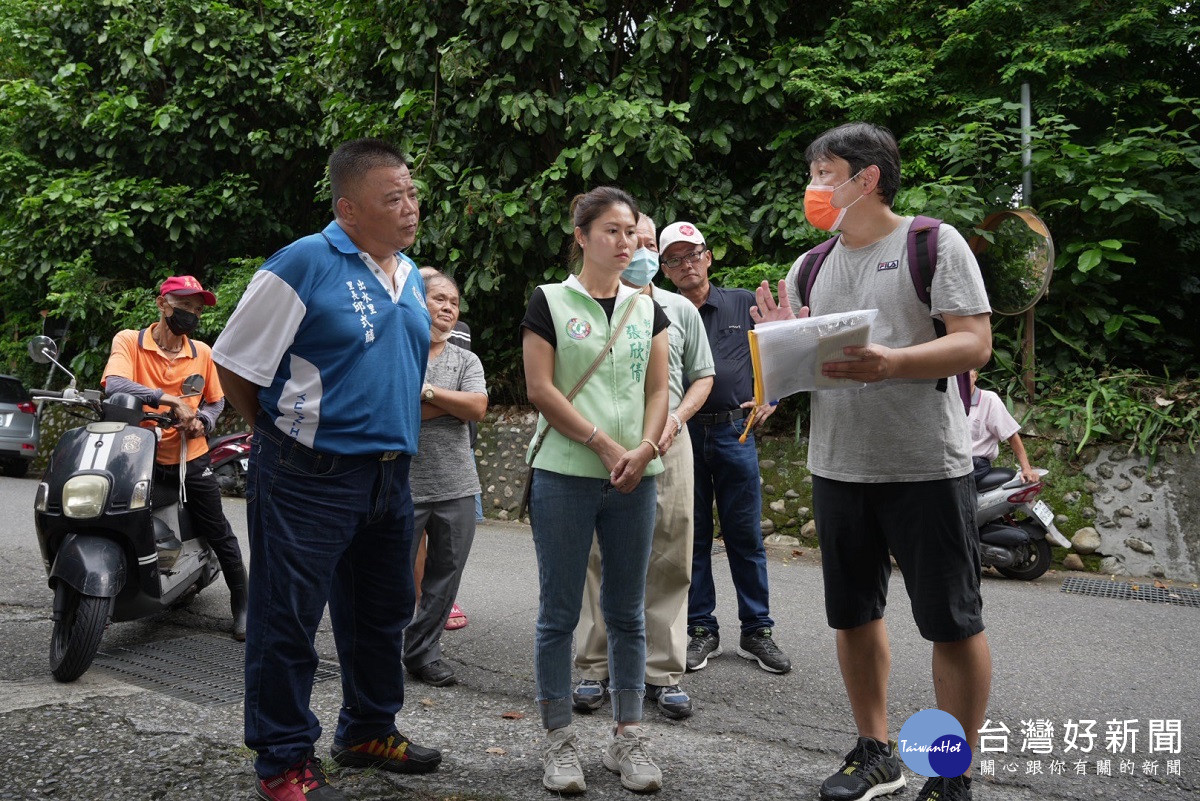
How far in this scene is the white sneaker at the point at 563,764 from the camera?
3172mm

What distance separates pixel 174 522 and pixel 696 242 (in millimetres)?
3092

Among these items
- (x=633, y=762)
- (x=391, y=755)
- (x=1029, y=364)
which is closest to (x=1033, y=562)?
(x=1029, y=364)

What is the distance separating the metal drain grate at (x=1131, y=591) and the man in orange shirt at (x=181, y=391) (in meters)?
5.47

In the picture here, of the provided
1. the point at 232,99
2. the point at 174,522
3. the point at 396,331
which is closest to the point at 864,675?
the point at 396,331

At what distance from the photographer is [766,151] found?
9914 millimetres

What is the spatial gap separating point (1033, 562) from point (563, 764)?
4946 mm

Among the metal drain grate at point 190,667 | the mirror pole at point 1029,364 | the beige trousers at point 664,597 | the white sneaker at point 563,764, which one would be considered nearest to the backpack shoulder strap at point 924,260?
the beige trousers at point 664,597

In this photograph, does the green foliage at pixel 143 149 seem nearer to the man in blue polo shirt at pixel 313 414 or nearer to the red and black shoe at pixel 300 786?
the man in blue polo shirt at pixel 313 414

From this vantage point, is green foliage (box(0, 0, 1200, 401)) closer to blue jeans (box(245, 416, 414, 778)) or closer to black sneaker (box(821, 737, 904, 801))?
black sneaker (box(821, 737, 904, 801))

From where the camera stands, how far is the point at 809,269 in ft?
11.1

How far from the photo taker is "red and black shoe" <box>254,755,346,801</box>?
294cm

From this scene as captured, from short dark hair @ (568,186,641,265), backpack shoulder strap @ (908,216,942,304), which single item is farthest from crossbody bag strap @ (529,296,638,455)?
backpack shoulder strap @ (908,216,942,304)

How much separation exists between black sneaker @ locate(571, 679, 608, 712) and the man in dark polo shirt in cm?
70

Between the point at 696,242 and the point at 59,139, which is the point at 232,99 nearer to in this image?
the point at 59,139
